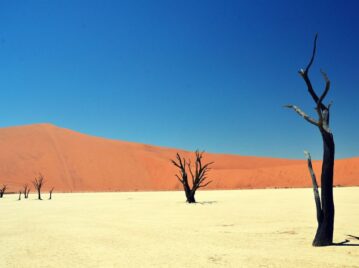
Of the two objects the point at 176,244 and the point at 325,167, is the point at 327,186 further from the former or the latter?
the point at 176,244

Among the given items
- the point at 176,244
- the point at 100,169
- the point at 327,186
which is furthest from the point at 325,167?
the point at 100,169

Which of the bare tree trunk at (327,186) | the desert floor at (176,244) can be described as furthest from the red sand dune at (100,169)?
the bare tree trunk at (327,186)

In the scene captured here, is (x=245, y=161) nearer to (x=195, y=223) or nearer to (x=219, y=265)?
(x=195, y=223)

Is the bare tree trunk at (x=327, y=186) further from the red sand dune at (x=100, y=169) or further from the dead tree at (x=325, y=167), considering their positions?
the red sand dune at (x=100, y=169)

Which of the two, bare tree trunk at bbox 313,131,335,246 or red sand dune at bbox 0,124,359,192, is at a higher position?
red sand dune at bbox 0,124,359,192

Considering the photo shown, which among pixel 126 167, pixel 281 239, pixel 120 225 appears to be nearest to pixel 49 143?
pixel 126 167

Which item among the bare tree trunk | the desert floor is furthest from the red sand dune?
the bare tree trunk

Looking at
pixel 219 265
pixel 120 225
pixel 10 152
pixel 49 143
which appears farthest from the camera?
pixel 49 143

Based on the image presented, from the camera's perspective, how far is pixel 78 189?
5681 centimetres

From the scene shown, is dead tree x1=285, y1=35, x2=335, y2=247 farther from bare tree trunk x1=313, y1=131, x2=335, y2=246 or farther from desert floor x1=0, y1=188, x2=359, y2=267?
desert floor x1=0, y1=188, x2=359, y2=267

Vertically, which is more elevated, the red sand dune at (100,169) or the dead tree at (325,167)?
the red sand dune at (100,169)

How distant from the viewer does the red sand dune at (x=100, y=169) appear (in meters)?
58.0

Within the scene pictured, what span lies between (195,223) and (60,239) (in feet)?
15.1

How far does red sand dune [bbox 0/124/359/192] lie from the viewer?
5797cm
